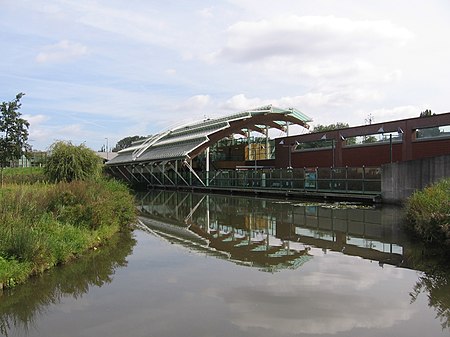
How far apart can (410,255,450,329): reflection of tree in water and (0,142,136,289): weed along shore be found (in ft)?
23.5

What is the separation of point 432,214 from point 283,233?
204 inches

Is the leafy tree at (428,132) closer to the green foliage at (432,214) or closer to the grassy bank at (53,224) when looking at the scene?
the green foliage at (432,214)

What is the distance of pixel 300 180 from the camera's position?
33.1 meters

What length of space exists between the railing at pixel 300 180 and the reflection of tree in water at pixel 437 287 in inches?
694

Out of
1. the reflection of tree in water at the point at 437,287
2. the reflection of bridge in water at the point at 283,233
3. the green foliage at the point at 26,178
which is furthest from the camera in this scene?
the green foliage at the point at 26,178

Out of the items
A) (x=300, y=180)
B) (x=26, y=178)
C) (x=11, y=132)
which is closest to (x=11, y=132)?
(x=11, y=132)

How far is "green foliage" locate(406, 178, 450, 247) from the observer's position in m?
11.2

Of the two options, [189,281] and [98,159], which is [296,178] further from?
[189,281]

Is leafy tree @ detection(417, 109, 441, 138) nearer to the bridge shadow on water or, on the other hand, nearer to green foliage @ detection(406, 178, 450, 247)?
the bridge shadow on water

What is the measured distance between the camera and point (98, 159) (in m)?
26.0

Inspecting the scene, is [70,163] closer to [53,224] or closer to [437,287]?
[53,224]

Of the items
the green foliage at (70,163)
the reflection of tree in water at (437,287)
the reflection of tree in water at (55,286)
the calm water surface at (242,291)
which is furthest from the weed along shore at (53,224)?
the reflection of tree in water at (437,287)

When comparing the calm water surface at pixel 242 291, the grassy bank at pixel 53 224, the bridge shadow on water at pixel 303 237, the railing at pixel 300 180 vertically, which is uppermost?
the railing at pixel 300 180

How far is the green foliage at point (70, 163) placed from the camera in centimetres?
2438
